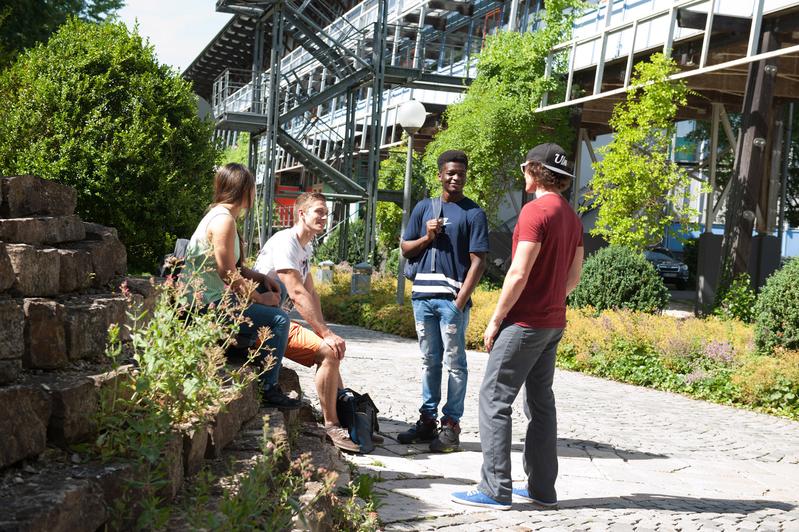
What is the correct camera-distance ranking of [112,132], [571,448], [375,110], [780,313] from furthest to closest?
[375,110], [112,132], [780,313], [571,448]

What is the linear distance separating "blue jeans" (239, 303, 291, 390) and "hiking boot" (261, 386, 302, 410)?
1.6 inches

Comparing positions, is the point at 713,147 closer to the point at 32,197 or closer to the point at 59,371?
the point at 32,197

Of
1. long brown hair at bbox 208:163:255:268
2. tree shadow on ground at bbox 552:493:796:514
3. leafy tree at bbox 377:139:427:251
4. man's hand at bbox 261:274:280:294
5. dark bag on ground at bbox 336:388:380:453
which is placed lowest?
tree shadow on ground at bbox 552:493:796:514

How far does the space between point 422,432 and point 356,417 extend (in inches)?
22.4

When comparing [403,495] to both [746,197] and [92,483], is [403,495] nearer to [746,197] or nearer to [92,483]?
[92,483]

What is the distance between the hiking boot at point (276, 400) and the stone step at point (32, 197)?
1.52 m

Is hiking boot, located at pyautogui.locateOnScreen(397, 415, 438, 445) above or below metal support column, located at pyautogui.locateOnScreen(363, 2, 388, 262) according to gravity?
below

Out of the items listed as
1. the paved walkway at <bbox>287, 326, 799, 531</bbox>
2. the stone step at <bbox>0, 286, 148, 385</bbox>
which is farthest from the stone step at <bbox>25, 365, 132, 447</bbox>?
the paved walkway at <bbox>287, 326, 799, 531</bbox>

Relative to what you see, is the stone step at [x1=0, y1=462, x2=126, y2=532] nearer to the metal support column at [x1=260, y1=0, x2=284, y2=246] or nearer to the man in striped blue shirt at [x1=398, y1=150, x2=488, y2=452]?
the man in striped blue shirt at [x1=398, y1=150, x2=488, y2=452]

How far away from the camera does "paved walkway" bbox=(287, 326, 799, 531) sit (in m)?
5.04

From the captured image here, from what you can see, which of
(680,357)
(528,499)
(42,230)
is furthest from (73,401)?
(680,357)

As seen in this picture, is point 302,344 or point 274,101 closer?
point 302,344

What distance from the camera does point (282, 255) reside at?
6.21 metres

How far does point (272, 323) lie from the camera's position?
5633 mm
